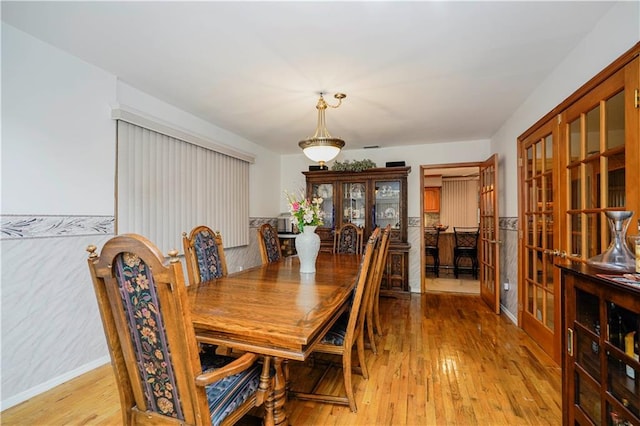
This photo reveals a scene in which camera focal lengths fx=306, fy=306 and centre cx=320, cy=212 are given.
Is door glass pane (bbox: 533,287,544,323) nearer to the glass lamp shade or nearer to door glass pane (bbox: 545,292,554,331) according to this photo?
door glass pane (bbox: 545,292,554,331)

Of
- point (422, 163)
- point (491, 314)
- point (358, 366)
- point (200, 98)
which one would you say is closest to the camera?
point (358, 366)

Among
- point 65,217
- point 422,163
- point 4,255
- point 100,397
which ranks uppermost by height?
point 422,163

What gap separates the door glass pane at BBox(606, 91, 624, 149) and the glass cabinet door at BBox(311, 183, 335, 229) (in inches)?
141

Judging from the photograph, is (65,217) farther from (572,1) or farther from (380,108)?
(572,1)

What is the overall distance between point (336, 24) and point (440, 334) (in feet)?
9.58

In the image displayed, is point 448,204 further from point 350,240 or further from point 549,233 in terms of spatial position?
point 549,233

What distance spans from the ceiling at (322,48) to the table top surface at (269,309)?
164 cm

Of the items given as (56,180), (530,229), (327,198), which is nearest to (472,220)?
(327,198)

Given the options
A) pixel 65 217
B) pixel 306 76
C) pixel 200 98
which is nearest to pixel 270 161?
pixel 200 98

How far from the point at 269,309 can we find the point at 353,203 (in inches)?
146

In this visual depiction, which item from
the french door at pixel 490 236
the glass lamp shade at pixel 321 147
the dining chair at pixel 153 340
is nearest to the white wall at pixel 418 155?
the french door at pixel 490 236

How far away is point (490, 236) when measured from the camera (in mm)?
4047

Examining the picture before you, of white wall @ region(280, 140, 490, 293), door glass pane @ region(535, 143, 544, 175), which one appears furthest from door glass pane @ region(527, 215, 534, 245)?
white wall @ region(280, 140, 490, 293)

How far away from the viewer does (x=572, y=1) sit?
1693mm
